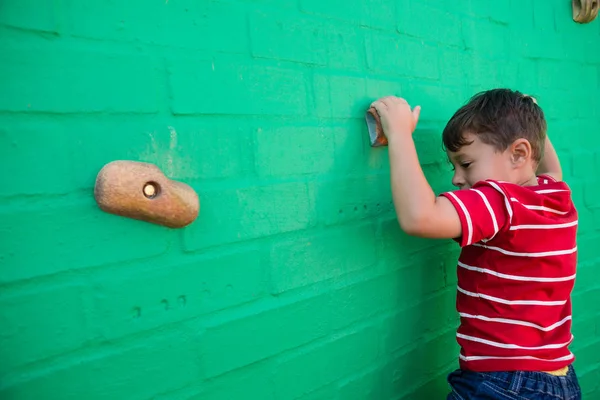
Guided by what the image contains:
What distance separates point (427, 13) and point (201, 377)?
1.26 m

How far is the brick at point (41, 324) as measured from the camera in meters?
0.78

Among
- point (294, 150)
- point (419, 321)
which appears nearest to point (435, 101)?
point (294, 150)

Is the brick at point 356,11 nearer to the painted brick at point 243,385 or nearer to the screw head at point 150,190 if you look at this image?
the screw head at point 150,190

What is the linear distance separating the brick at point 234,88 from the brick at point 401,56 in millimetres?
285

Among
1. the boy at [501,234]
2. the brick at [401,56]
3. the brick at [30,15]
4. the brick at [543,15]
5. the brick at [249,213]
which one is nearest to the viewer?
the brick at [30,15]

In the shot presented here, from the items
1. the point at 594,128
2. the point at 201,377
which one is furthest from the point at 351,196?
the point at 594,128

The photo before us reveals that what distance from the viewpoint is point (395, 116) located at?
4.00 feet

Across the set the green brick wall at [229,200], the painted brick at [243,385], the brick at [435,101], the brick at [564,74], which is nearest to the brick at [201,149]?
the green brick wall at [229,200]

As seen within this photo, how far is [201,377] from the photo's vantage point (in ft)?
3.26

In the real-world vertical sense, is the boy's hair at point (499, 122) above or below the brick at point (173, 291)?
above

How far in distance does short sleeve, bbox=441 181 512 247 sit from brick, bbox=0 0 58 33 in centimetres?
93

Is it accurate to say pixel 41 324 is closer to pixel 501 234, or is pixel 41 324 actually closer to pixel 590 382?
pixel 501 234

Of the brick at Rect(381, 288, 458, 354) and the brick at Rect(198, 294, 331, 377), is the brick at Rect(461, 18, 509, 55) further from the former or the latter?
the brick at Rect(198, 294, 331, 377)

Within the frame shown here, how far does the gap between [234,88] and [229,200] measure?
0.85ft
